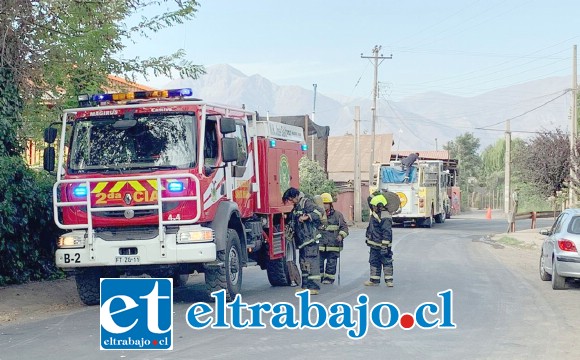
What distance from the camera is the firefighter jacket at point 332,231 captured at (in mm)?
15391

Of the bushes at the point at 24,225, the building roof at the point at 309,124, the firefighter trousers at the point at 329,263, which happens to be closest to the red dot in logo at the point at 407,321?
the firefighter trousers at the point at 329,263

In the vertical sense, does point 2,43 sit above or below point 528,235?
above

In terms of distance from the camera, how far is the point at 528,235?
1278 inches

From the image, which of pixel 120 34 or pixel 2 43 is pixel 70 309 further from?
pixel 120 34

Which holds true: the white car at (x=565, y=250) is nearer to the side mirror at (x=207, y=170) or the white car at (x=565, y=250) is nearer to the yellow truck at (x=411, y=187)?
the side mirror at (x=207, y=170)

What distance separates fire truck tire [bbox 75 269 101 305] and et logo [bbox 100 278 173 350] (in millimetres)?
5063

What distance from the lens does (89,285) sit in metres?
13.3

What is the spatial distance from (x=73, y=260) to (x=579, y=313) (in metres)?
7.32

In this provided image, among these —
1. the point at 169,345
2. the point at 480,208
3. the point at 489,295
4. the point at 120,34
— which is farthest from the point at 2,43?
the point at 480,208

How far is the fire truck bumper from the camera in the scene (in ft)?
39.7

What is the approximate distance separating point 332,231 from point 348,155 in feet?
174

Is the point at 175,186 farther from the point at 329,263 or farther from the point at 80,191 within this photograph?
the point at 329,263

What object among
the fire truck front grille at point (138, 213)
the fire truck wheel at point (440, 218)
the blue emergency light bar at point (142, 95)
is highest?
the blue emergency light bar at point (142, 95)

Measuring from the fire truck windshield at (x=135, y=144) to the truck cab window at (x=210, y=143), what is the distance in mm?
298
